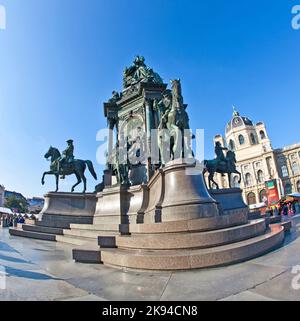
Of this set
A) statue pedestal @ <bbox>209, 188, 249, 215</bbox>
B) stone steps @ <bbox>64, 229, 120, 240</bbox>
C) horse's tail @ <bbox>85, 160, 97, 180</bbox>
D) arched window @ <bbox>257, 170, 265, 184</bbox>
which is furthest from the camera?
arched window @ <bbox>257, 170, 265, 184</bbox>

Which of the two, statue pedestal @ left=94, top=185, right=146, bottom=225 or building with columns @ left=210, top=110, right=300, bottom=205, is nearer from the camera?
statue pedestal @ left=94, top=185, right=146, bottom=225

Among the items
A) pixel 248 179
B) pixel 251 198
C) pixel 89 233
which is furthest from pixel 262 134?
pixel 89 233

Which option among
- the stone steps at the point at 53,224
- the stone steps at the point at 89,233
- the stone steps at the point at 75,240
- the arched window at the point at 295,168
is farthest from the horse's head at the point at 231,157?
the arched window at the point at 295,168

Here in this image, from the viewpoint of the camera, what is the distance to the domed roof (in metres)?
86.6

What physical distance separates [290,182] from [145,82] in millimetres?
70621

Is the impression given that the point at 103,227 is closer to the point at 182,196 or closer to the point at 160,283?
the point at 182,196

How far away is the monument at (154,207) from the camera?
501cm

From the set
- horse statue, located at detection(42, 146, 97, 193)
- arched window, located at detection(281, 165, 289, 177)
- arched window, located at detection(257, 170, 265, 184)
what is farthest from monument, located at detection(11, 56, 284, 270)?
arched window, located at detection(281, 165, 289, 177)

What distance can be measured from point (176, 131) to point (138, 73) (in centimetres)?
1257

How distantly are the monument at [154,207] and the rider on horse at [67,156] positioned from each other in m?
0.15

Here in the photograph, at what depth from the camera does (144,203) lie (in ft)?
34.4

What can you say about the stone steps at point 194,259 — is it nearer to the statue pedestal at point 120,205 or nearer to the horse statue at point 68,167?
the statue pedestal at point 120,205

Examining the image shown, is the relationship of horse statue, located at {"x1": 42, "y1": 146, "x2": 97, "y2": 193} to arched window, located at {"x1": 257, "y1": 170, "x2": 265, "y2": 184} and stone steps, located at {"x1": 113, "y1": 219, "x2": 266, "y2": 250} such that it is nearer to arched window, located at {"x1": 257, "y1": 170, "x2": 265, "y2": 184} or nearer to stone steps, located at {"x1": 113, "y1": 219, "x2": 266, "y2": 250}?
stone steps, located at {"x1": 113, "y1": 219, "x2": 266, "y2": 250}

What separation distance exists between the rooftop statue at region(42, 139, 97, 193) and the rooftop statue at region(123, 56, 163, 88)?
8359 millimetres
